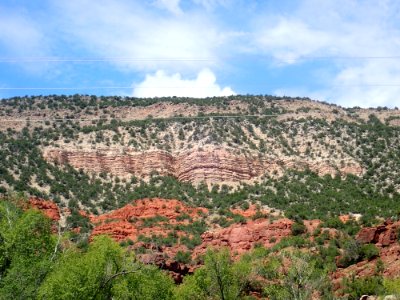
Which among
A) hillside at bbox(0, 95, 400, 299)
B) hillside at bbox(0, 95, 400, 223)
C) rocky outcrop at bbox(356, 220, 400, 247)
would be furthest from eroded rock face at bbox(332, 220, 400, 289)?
hillside at bbox(0, 95, 400, 223)

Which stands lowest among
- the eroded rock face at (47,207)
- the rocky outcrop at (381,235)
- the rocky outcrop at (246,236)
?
the rocky outcrop at (381,235)

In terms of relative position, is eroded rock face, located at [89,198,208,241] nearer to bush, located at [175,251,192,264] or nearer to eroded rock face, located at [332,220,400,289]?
bush, located at [175,251,192,264]

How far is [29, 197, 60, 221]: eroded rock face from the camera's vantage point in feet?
162

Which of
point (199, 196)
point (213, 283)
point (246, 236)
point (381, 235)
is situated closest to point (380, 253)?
point (381, 235)

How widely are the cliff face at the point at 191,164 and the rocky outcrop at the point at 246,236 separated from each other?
1393 centimetres

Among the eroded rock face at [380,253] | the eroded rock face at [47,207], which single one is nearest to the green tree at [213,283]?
the eroded rock face at [380,253]

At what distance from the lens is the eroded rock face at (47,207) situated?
4947 cm

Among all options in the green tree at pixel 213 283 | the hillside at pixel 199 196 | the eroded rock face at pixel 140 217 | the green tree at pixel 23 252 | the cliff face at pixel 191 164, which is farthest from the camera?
the cliff face at pixel 191 164

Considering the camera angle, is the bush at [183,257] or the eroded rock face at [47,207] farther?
the eroded rock face at [47,207]

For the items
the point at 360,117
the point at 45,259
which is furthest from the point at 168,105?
the point at 45,259

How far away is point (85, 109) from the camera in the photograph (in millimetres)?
76875

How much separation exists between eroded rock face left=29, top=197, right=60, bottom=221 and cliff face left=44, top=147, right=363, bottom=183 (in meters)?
11.9

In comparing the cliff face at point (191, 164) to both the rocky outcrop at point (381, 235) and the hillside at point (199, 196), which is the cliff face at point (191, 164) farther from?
the rocky outcrop at point (381, 235)

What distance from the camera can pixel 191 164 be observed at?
214 ft
